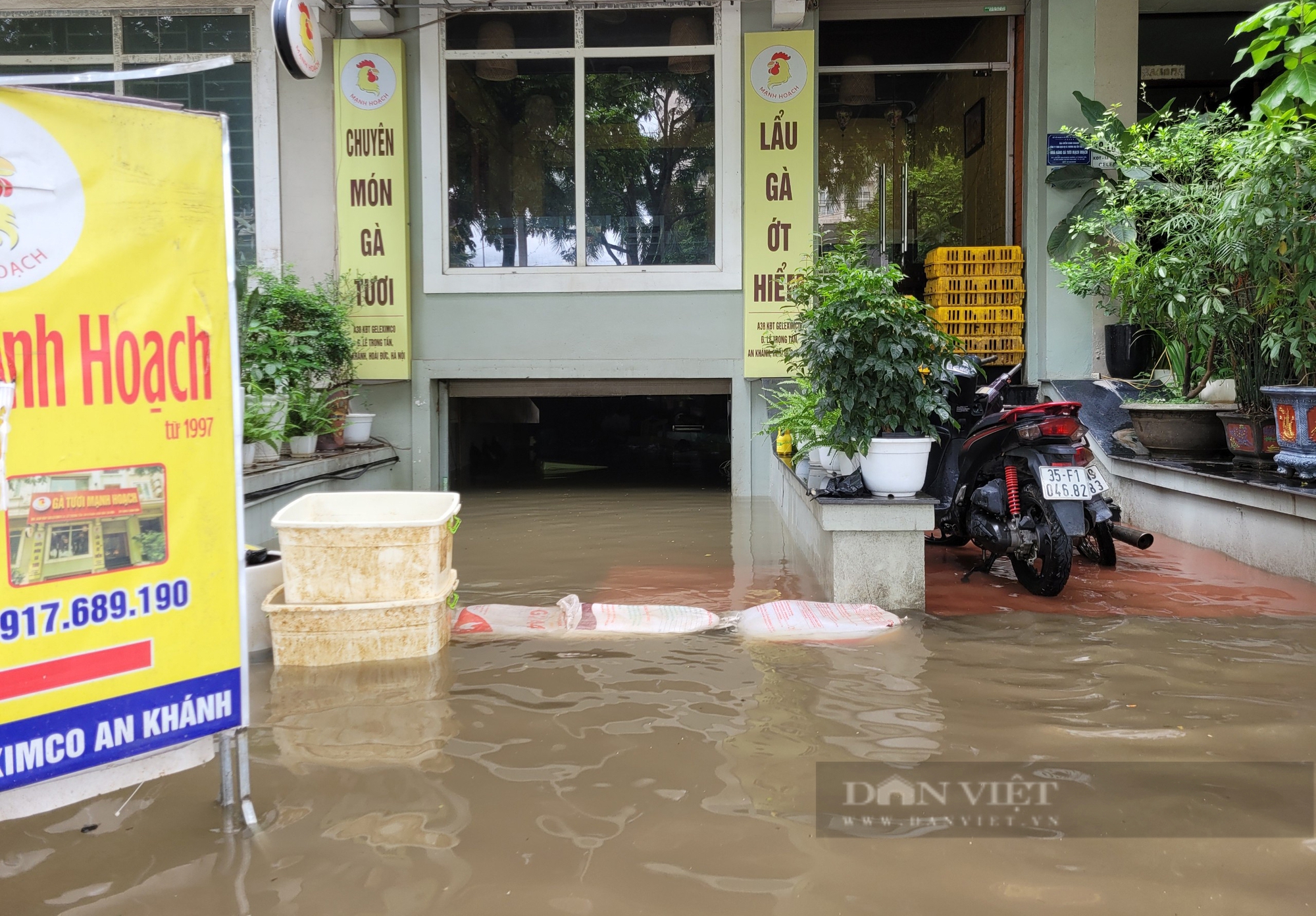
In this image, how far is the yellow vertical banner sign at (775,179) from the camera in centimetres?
973

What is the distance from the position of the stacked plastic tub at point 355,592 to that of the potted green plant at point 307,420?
4475 mm

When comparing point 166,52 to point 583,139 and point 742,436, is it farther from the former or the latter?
point 742,436

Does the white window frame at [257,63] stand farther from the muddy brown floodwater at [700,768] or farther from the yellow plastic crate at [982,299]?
the muddy brown floodwater at [700,768]

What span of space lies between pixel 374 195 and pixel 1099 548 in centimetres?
760

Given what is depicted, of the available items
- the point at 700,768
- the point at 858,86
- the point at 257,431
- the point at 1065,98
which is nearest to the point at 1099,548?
the point at 700,768

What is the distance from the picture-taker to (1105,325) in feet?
31.8

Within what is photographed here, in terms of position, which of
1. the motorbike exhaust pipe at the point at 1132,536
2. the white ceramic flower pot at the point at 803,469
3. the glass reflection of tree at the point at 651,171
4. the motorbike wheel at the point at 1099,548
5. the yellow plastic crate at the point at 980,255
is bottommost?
the motorbike wheel at the point at 1099,548

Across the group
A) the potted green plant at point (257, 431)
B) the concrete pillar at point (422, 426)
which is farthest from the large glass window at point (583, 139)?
the potted green plant at point (257, 431)

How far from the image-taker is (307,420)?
27.6 feet

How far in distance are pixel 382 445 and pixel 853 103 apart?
725 centimetres

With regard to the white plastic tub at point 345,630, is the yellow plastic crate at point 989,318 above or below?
→ above

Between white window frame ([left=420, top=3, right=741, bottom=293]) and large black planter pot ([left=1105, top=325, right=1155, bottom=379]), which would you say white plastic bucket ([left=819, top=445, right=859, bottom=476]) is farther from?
large black planter pot ([left=1105, top=325, right=1155, bottom=379])

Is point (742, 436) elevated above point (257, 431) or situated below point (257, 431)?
below

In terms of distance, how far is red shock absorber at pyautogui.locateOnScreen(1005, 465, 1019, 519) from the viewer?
5.09 meters
